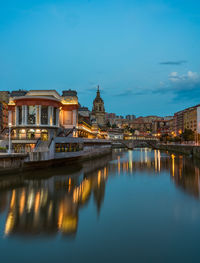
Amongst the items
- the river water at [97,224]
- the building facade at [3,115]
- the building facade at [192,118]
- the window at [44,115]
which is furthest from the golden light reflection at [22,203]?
the building facade at [192,118]

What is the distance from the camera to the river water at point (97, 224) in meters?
10.4

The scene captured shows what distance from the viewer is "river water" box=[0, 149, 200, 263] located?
408 inches

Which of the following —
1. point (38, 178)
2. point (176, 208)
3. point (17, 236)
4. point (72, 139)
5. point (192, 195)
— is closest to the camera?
point (17, 236)

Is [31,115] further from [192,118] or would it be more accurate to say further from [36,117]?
[192,118]

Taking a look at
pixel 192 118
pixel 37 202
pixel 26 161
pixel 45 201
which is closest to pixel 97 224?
pixel 45 201

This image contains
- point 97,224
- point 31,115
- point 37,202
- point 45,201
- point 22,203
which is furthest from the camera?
point 31,115

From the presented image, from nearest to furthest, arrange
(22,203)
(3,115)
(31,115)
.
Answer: (22,203), (31,115), (3,115)

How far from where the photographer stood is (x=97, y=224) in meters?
14.1

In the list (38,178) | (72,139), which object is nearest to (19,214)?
(38,178)

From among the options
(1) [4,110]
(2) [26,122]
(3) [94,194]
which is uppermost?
(1) [4,110]

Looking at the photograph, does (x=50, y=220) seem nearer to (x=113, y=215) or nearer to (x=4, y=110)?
(x=113, y=215)

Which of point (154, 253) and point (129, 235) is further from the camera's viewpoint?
point (129, 235)

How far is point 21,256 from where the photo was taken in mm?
10102

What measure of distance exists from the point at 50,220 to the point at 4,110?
8768 centimetres
